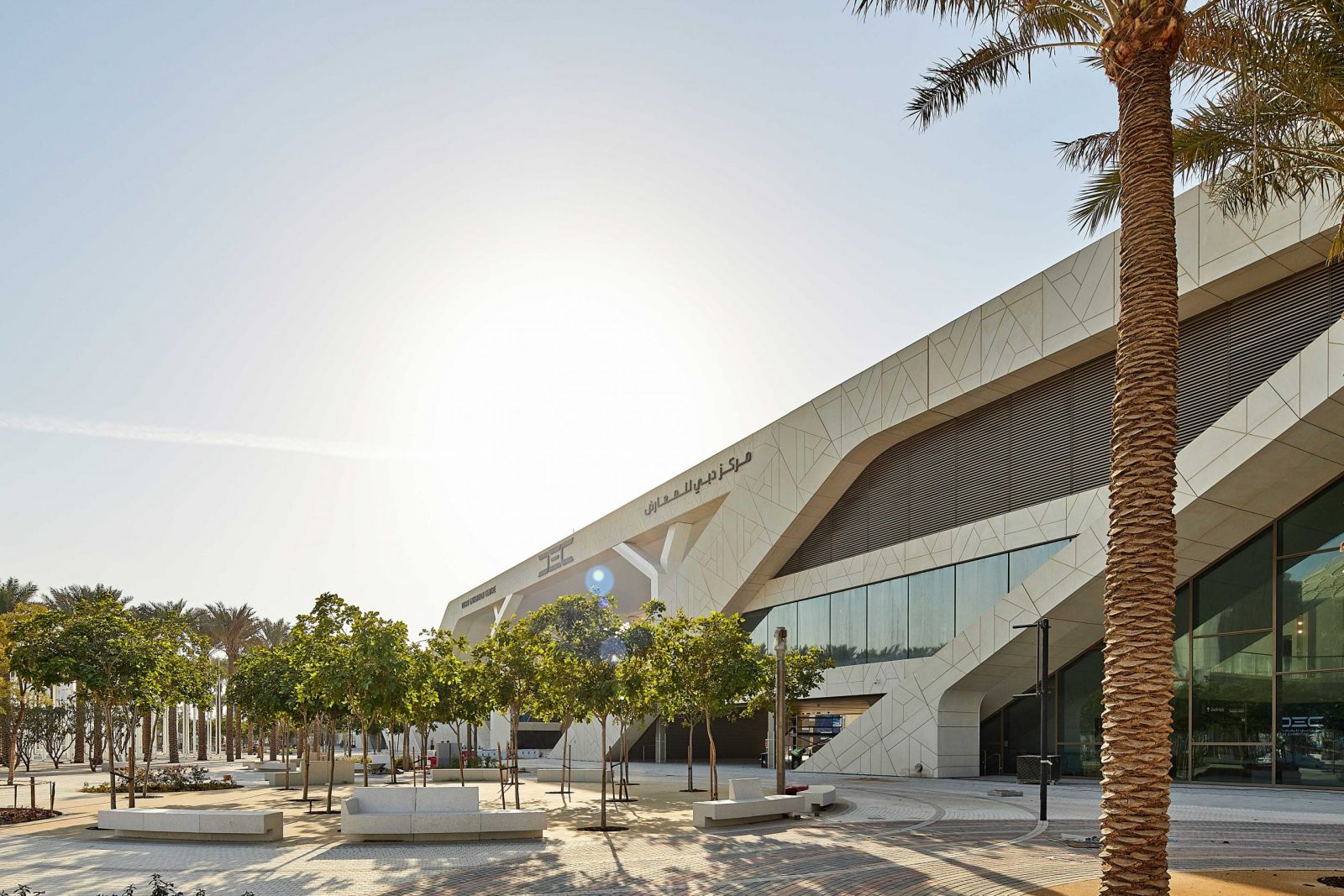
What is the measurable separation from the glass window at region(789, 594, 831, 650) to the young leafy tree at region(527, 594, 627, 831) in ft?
33.0

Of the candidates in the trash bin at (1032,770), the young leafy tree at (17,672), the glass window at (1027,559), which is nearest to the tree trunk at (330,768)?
the young leafy tree at (17,672)

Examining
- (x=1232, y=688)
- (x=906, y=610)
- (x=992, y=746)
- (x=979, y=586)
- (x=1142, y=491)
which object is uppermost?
(x=1142, y=491)

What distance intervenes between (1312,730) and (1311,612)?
2.76m

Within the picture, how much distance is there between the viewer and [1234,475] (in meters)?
23.8

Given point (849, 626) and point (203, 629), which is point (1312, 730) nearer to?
point (849, 626)

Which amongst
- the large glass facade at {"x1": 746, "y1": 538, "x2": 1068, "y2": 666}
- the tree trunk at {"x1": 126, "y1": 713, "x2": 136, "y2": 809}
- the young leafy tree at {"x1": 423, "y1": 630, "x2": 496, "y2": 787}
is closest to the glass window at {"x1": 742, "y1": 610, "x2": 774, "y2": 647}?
the large glass facade at {"x1": 746, "y1": 538, "x2": 1068, "y2": 666}

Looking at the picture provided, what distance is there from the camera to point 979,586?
32906 millimetres

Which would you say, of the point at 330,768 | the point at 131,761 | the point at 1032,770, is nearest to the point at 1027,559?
the point at 1032,770

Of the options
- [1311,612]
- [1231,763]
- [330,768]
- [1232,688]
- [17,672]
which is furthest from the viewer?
[1232,688]

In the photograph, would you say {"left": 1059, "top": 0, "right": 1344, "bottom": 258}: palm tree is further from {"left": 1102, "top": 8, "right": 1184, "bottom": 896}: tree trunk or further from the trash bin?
the trash bin

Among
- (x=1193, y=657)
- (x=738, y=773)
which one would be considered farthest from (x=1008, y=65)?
(x=738, y=773)

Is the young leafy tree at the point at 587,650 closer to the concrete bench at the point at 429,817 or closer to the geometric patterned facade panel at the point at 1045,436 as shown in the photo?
the concrete bench at the point at 429,817

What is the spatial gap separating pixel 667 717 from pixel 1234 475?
1668 cm

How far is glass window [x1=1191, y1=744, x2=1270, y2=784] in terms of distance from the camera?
83.0ft
